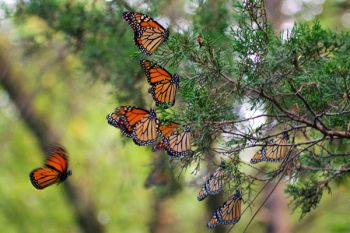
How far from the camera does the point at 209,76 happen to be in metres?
1.97

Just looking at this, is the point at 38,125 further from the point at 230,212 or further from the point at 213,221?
the point at 230,212

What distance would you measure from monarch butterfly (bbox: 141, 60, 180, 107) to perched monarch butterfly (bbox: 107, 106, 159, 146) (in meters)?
0.09

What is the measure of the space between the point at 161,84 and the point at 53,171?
3.55 feet

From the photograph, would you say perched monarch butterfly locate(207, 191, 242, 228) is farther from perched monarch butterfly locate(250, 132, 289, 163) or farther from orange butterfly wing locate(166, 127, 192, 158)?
orange butterfly wing locate(166, 127, 192, 158)

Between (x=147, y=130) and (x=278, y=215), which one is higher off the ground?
(x=278, y=215)

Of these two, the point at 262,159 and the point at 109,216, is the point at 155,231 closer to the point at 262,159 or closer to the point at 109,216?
the point at 109,216

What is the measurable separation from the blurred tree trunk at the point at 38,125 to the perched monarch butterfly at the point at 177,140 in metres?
4.01

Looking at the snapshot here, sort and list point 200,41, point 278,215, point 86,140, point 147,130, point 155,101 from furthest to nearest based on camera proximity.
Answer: point 86,140, point 278,215, point 147,130, point 155,101, point 200,41

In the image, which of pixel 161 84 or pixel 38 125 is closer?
pixel 161 84

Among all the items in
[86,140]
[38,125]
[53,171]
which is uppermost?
[86,140]

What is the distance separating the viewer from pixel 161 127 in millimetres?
2072

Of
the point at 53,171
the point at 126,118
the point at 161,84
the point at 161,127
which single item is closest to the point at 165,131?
the point at 161,127

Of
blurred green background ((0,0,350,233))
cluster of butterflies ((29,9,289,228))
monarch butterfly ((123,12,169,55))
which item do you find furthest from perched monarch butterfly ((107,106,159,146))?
blurred green background ((0,0,350,233))

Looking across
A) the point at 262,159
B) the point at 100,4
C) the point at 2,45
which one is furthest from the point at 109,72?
the point at 2,45
